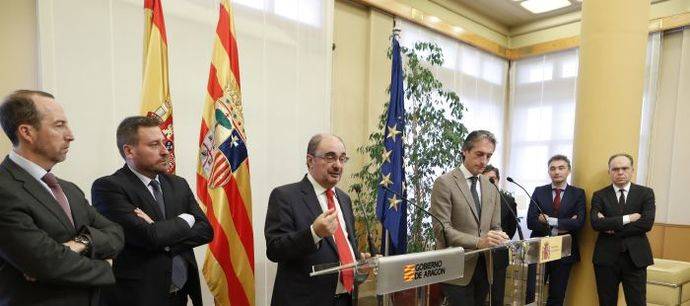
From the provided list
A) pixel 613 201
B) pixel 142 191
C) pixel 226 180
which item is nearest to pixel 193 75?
pixel 226 180

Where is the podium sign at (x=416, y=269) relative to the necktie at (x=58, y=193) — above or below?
below

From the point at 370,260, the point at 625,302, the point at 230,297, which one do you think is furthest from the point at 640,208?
the point at 230,297

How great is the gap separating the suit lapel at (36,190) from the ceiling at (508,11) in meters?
5.68

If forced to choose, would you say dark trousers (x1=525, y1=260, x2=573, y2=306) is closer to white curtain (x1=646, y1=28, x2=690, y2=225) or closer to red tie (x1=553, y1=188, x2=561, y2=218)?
red tie (x1=553, y1=188, x2=561, y2=218)

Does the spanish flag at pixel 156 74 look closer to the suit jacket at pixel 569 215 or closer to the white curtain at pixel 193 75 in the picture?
the white curtain at pixel 193 75

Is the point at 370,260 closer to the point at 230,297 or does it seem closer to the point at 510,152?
the point at 230,297

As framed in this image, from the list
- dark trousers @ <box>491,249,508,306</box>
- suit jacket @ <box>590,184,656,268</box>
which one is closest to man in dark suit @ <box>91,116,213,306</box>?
dark trousers @ <box>491,249,508,306</box>

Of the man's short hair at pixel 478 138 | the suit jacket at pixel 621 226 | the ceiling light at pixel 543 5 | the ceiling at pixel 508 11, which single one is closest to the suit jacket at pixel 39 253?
the man's short hair at pixel 478 138

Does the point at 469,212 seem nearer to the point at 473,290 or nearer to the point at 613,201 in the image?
the point at 473,290

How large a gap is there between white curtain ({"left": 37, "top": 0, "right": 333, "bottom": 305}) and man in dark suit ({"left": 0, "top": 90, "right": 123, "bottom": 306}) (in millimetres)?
1569

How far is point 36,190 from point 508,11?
641 centimetres

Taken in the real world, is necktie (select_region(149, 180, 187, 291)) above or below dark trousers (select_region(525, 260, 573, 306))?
above

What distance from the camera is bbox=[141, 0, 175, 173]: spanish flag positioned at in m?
2.35

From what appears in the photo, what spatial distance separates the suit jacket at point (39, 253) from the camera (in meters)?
1.18
